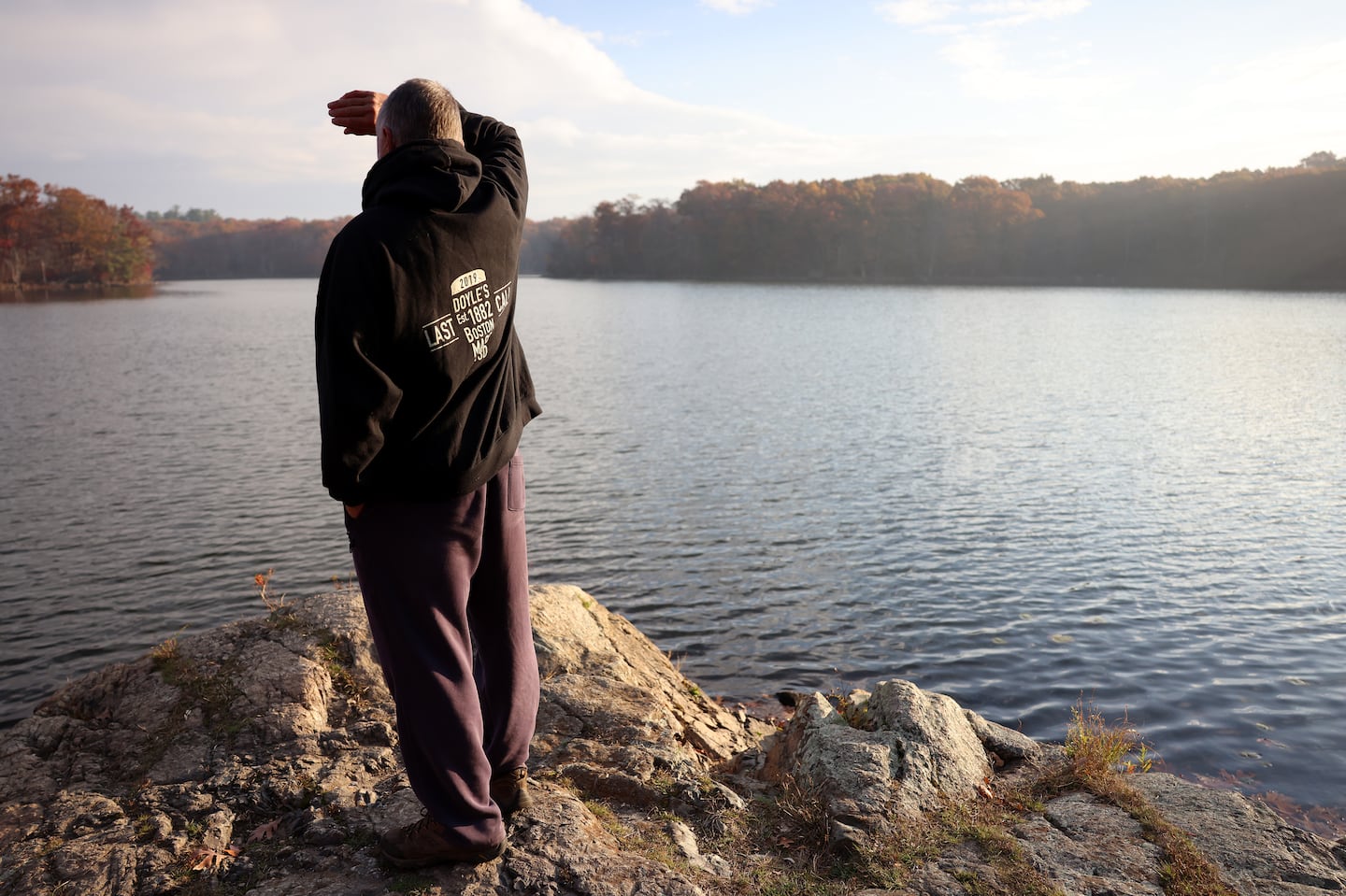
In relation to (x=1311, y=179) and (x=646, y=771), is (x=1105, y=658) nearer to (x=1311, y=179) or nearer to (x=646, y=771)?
(x=646, y=771)

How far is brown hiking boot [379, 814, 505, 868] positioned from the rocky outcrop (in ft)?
0.18

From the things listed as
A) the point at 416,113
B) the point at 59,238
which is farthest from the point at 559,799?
the point at 59,238

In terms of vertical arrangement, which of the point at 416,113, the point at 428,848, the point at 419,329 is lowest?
the point at 428,848

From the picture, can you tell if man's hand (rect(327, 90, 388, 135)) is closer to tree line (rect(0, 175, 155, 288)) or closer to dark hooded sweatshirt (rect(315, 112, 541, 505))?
dark hooded sweatshirt (rect(315, 112, 541, 505))

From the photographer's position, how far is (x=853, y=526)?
45.5 feet

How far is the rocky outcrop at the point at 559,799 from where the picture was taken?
328 cm

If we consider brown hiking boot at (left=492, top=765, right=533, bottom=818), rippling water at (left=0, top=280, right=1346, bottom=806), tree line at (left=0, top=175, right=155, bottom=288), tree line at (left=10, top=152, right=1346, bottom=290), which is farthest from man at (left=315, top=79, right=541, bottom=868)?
tree line at (left=0, top=175, right=155, bottom=288)

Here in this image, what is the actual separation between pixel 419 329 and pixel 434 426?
1.08ft

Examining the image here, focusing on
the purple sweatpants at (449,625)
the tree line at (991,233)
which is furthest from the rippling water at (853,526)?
the tree line at (991,233)

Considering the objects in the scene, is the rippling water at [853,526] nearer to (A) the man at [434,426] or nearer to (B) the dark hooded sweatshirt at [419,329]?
(A) the man at [434,426]

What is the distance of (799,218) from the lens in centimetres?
12038

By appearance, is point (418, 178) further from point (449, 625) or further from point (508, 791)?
point (508, 791)

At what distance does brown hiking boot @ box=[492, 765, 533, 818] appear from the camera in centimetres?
341

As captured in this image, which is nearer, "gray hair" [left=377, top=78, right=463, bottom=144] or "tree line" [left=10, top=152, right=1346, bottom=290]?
"gray hair" [left=377, top=78, right=463, bottom=144]
